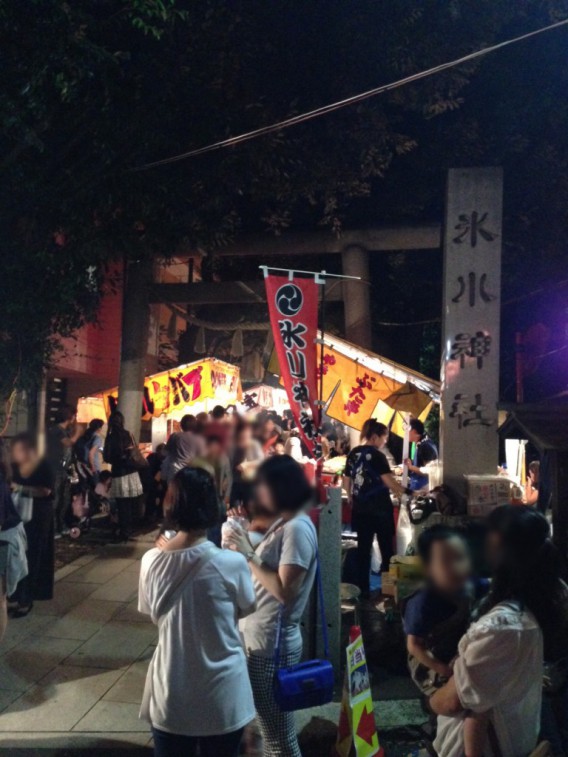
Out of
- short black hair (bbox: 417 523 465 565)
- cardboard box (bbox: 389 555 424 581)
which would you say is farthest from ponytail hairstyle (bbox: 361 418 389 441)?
short black hair (bbox: 417 523 465 565)

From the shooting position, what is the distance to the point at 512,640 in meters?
2.07

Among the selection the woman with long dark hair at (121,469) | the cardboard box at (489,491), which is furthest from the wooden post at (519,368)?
the woman with long dark hair at (121,469)

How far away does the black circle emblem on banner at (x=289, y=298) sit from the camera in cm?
691

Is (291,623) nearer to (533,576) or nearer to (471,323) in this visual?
(533,576)

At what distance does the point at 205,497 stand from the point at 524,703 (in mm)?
A: 1516

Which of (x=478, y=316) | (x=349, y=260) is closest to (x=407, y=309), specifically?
(x=349, y=260)

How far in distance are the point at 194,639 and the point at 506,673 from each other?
130 centimetres

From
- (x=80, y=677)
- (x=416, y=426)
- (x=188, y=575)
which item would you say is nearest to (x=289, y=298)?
(x=80, y=677)

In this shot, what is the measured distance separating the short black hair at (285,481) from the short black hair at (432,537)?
2.64 feet

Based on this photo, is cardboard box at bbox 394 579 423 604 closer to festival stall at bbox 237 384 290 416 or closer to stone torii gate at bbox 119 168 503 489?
stone torii gate at bbox 119 168 503 489

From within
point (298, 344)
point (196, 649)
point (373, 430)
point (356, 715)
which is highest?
point (298, 344)

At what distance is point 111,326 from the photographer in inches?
769

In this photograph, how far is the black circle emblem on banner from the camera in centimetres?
691

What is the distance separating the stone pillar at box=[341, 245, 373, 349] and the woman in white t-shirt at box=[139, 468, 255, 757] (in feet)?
38.4
